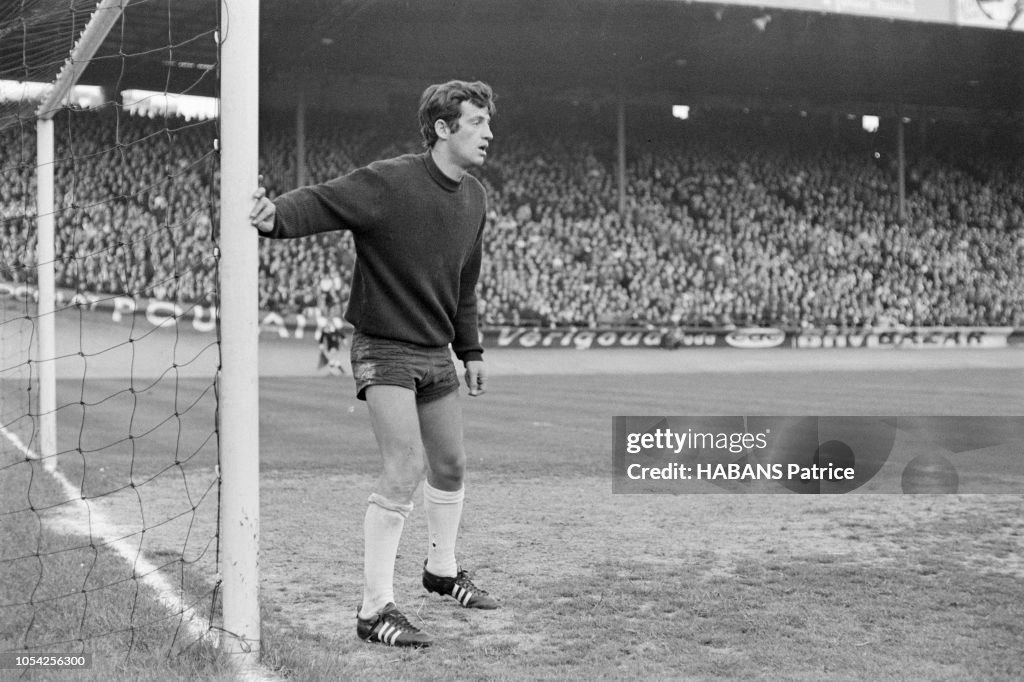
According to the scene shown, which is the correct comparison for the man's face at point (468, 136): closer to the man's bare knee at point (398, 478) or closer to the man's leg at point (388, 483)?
the man's leg at point (388, 483)

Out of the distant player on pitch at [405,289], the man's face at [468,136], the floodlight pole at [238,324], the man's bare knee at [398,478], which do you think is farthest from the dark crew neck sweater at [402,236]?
the man's bare knee at [398,478]

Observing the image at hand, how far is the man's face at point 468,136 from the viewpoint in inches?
163

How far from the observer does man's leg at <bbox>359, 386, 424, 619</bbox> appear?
4016 mm

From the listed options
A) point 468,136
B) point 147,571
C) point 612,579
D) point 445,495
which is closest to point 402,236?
point 468,136

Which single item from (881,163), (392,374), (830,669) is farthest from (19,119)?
(881,163)

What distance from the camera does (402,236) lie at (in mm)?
4055

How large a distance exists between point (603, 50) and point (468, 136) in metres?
30.5

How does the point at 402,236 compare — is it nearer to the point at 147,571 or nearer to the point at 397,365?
the point at 397,365

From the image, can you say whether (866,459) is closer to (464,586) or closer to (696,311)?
(464,586)

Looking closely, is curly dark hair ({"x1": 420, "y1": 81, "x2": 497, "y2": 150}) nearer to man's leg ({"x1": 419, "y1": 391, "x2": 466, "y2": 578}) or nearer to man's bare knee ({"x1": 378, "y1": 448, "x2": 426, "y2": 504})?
man's leg ({"x1": 419, "y1": 391, "x2": 466, "y2": 578})

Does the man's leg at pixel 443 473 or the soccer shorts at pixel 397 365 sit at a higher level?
the soccer shorts at pixel 397 365

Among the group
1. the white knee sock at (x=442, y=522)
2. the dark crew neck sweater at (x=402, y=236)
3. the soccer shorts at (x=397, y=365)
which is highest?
the dark crew neck sweater at (x=402, y=236)

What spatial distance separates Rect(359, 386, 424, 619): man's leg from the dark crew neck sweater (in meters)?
0.27

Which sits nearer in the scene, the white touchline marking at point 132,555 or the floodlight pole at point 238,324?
the floodlight pole at point 238,324
